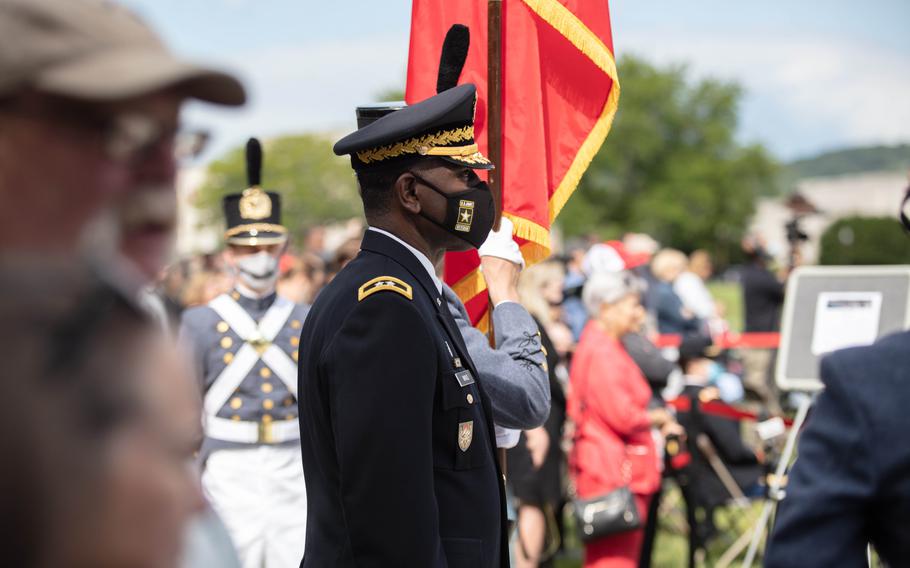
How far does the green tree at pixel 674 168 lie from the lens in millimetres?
83250

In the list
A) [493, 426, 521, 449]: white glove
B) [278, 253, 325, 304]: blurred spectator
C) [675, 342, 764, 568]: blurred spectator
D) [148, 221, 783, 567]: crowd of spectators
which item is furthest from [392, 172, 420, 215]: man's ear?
[675, 342, 764, 568]: blurred spectator

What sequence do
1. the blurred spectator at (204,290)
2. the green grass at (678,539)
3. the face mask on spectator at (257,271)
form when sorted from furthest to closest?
the blurred spectator at (204,290), the green grass at (678,539), the face mask on spectator at (257,271)

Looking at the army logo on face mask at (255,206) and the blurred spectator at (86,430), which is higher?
the army logo on face mask at (255,206)

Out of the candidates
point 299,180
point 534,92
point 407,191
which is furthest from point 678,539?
point 299,180

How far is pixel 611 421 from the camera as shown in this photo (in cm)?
655

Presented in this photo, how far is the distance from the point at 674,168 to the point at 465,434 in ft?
276

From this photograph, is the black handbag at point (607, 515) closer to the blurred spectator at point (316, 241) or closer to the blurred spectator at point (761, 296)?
the blurred spectator at point (761, 296)

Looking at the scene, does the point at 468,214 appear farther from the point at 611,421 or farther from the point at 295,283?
the point at 295,283

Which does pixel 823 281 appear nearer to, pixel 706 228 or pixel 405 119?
pixel 405 119

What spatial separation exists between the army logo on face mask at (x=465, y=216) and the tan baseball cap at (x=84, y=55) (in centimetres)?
194

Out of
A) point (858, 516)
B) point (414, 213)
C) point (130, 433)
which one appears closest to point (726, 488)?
point (414, 213)

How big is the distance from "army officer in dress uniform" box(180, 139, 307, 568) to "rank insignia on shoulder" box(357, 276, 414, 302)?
262 centimetres

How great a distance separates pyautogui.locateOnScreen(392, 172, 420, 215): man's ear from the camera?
2.98 m

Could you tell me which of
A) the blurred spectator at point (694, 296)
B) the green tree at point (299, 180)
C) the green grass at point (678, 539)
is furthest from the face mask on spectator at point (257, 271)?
the green tree at point (299, 180)
